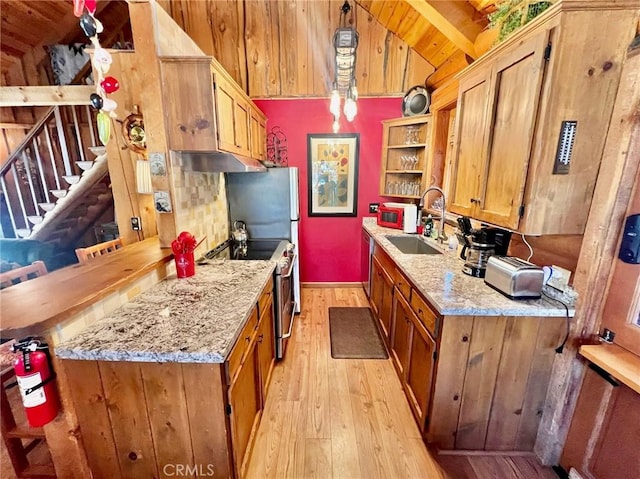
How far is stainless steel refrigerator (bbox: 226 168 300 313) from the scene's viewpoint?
2783 mm

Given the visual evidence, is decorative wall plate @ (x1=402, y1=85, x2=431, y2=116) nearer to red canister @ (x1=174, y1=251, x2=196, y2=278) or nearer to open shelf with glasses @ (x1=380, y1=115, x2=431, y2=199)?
open shelf with glasses @ (x1=380, y1=115, x2=431, y2=199)

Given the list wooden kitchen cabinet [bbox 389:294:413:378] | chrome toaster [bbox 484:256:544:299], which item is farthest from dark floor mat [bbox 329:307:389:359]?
chrome toaster [bbox 484:256:544:299]

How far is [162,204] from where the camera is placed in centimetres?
179

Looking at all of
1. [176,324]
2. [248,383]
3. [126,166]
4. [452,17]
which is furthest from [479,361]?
[126,166]

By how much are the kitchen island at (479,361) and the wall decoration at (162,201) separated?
165cm

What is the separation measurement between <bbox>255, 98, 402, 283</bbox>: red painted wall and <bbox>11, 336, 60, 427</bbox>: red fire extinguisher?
294 centimetres

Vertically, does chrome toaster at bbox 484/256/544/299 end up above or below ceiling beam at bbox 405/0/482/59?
below

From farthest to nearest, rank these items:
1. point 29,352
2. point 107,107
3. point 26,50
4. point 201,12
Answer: point 26,50 → point 201,12 → point 107,107 → point 29,352

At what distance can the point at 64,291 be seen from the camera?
1.22 m

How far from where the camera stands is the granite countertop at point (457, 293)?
1336 mm

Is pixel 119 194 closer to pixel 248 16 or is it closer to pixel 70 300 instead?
pixel 70 300

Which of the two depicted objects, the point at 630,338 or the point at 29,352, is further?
the point at 630,338

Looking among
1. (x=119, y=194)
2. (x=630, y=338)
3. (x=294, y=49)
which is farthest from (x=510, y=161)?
(x=119, y=194)

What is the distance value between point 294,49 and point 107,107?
2.66 m
